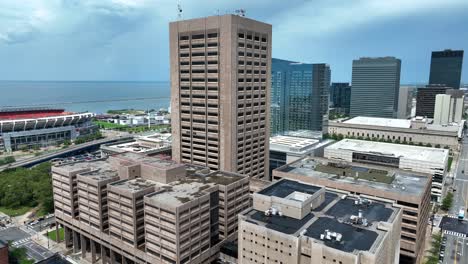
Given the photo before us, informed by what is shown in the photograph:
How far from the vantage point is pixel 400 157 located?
150250 millimetres

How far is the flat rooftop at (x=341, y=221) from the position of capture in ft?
185

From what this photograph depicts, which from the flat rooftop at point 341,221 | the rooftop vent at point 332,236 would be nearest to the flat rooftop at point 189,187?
the flat rooftop at point 341,221

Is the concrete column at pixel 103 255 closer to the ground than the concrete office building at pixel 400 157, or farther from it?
closer to the ground

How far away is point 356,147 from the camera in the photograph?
17525 cm

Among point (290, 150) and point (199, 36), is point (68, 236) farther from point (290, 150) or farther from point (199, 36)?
point (290, 150)

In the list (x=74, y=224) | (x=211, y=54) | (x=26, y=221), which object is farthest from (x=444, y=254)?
(x=26, y=221)

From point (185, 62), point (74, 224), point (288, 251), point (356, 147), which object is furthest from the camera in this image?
point (356, 147)

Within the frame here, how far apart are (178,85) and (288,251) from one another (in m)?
74.6

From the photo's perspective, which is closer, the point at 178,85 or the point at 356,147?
the point at 178,85

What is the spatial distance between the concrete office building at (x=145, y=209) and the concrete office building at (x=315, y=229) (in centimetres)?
1373

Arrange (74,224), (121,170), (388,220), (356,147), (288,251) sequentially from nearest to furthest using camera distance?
(288,251) < (388,220) < (121,170) < (74,224) < (356,147)

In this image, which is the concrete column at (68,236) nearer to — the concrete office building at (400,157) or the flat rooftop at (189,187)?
the flat rooftop at (189,187)

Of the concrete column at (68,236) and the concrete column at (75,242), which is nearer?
the concrete column at (75,242)

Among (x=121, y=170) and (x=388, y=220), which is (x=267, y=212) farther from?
(x=121, y=170)
